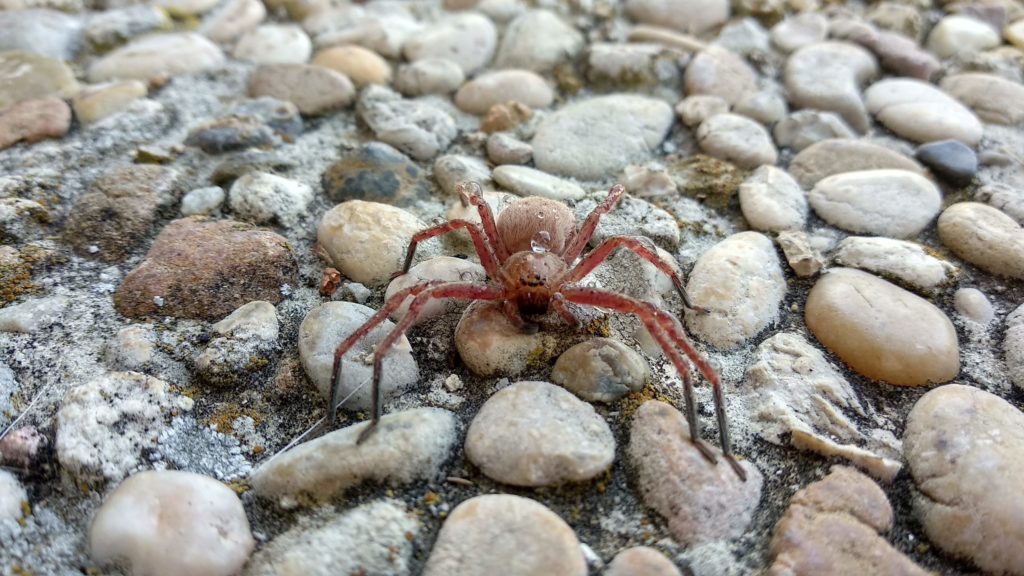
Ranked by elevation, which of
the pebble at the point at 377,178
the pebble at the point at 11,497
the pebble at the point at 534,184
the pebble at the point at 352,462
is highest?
the pebble at the point at 534,184

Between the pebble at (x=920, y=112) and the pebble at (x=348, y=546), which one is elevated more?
the pebble at (x=920, y=112)

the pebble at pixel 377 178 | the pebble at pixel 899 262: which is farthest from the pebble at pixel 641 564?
the pebble at pixel 377 178

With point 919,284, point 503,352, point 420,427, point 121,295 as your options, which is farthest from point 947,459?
point 121,295

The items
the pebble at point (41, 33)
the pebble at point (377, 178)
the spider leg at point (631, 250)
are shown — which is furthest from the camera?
the pebble at point (41, 33)

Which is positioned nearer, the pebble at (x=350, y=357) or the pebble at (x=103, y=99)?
the pebble at (x=350, y=357)

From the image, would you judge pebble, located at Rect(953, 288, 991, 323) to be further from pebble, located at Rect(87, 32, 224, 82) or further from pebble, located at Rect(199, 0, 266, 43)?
pebble, located at Rect(199, 0, 266, 43)

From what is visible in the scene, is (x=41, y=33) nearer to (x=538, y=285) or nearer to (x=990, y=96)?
(x=538, y=285)

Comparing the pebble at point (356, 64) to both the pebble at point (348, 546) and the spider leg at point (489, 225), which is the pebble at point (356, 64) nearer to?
the spider leg at point (489, 225)

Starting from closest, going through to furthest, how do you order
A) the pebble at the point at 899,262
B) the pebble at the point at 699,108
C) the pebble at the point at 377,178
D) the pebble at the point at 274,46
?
the pebble at the point at 899,262, the pebble at the point at 377,178, the pebble at the point at 699,108, the pebble at the point at 274,46
